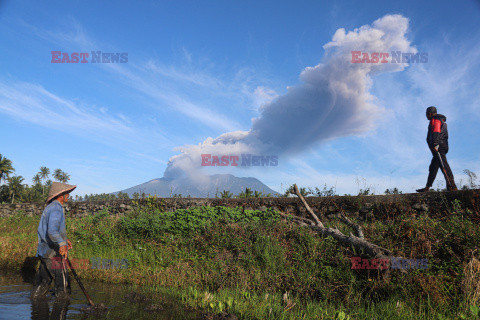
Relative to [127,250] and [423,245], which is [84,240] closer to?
[127,250]

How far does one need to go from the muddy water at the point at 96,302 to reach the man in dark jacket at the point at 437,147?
8.56 metres

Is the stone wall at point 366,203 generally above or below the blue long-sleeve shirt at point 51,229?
above

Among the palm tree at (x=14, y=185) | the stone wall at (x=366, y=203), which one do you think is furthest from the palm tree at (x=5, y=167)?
the stone wall at (x=366, y=203)

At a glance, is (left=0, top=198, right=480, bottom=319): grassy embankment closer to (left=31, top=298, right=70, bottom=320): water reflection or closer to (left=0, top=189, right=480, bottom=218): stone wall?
(left=0, top=189, right=480, bottom=218): stone wall

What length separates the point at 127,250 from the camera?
8.48m

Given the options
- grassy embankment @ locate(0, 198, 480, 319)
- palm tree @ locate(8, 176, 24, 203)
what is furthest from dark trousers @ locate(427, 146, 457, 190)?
palm tree @ locate(8, 176, 24, 203)

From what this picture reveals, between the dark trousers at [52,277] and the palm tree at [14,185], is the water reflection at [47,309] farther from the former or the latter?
the palm tree at [14,185]

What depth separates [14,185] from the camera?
197 feet

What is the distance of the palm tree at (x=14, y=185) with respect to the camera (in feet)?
195

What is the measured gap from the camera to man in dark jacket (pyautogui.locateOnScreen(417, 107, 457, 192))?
9.56 metres

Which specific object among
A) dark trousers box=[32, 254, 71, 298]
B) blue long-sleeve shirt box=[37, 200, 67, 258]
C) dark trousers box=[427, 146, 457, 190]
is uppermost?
dark trousers box=[427, 146, 457, 190]

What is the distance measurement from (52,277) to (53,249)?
526mm

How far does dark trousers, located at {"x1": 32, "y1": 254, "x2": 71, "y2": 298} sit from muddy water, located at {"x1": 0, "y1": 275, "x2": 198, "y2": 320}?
17 centimetres

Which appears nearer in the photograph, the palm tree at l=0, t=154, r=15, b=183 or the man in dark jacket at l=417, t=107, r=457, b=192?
the man in dark jacket at l=417, t=107, r=457, b=192
